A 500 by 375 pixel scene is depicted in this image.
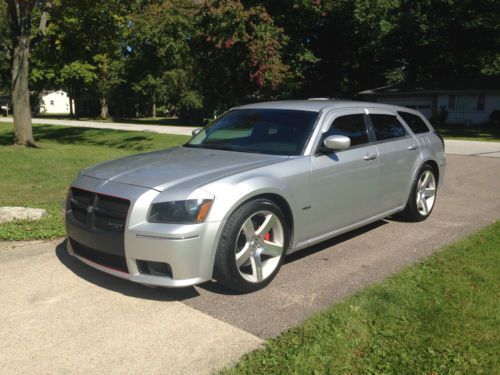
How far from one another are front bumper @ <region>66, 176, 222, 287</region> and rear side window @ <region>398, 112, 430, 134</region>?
11.9 feet

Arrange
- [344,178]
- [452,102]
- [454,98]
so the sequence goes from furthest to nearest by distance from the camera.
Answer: [452,102], [454,98], [344,178]

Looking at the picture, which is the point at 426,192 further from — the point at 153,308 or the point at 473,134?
the point at 473,134

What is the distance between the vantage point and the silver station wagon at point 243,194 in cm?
371

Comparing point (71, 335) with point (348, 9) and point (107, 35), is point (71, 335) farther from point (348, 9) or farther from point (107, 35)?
point (348, 9)

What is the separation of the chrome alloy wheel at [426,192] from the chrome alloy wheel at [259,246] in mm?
2772

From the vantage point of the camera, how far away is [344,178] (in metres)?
4.88

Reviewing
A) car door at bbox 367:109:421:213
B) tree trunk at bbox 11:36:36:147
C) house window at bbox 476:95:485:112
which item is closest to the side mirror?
car door at bbox 367:109:421:213

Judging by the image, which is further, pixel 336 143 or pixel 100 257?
pixel 336 143

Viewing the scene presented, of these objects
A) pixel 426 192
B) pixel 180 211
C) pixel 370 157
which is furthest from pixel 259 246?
pixel 426 192

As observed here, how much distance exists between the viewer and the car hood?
3965 mm

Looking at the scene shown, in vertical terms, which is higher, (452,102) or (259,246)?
(452,102)

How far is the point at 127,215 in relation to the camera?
147 inches

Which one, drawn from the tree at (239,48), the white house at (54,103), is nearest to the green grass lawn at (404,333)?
the tree at (239,48)

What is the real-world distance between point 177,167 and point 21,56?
45.5 feet
